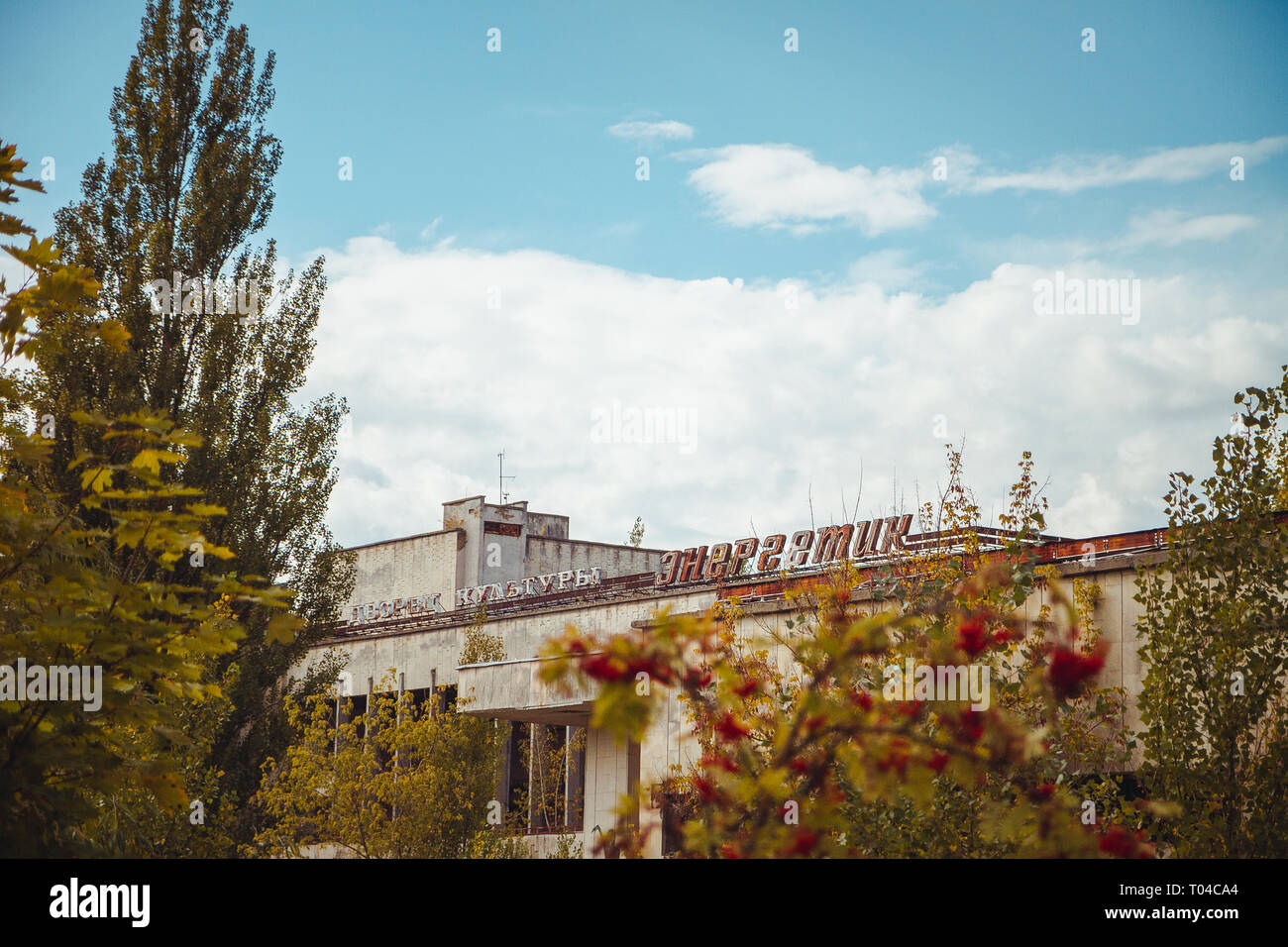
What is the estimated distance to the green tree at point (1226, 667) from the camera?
9328 mm

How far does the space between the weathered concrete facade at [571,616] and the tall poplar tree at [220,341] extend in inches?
234

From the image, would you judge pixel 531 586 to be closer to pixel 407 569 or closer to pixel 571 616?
pixel 571 616

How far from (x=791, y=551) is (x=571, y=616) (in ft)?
24.8

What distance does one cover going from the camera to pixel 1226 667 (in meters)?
9.78

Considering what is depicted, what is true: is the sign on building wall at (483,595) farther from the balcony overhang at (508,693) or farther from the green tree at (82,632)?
the green tree at (82,632)

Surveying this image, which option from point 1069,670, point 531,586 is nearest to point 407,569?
point 531,586

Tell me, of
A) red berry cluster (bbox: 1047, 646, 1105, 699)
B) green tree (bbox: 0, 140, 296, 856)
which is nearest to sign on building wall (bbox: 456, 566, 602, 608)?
green tree (bbox: 0, 140, 296, 856)

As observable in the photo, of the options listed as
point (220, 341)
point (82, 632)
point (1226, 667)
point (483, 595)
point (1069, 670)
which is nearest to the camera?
point (1069, 670)

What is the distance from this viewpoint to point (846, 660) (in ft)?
11.8
